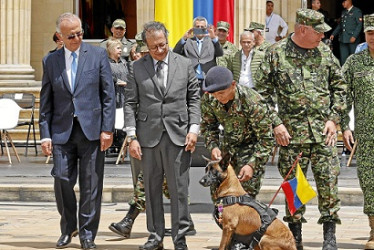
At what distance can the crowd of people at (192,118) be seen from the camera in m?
9.95

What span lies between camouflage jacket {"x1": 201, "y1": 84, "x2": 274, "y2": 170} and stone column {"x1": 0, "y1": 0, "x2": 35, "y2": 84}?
44.8 ft

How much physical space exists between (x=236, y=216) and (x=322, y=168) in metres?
1.25

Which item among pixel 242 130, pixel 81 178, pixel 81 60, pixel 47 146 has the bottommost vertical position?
pixel 81 178

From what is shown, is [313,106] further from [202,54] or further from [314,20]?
[202,54]

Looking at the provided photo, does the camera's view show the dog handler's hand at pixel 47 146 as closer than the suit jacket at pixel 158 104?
No

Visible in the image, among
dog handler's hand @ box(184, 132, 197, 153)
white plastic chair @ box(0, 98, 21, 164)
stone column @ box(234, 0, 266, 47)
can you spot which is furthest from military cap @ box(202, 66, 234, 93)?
stone column @ box(234, 0, 266, 47)

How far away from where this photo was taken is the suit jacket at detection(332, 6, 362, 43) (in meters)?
23.8

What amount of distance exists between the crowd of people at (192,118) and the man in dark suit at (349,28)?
13.1 meters

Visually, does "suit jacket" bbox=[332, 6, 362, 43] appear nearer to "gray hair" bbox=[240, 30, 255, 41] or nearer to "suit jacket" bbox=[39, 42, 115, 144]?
"gray hair" bbox=[240, 30, 255, 41]

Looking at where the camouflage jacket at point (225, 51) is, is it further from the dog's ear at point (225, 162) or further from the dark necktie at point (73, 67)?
the dog's ear at point (225, 162)

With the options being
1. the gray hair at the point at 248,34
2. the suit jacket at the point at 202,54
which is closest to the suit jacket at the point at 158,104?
the suit jacket at the point at 202,54

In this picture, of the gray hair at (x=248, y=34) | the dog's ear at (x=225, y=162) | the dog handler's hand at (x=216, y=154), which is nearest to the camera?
the dog's ear at (x=225, y=162)

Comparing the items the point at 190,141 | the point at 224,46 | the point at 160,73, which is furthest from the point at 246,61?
the point at 190,141

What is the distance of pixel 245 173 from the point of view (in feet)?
31.8
